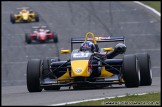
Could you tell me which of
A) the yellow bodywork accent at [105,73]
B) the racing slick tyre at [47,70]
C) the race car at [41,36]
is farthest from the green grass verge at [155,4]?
the yellow bodywork accent at [105,73]

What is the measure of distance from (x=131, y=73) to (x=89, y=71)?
1269 mm

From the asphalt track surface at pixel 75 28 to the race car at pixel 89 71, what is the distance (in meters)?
8.00

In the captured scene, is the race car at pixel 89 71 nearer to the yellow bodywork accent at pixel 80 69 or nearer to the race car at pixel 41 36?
the yellow bodywork accent at pixel 80 69

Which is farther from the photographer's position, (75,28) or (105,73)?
(75,28)

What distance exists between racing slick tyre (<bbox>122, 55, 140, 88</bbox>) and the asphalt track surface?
9977 millimetres

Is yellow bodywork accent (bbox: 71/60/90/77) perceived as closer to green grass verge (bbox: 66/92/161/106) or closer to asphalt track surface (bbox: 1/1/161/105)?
green grass verge (bbox: 66/92/161/106)

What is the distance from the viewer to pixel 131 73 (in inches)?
771

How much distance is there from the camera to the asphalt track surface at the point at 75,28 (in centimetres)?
3403

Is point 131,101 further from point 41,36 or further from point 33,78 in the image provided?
point 41,36

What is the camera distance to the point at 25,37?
39.6m

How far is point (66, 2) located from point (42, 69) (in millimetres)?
30224

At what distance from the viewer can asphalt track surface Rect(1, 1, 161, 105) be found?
112 ft

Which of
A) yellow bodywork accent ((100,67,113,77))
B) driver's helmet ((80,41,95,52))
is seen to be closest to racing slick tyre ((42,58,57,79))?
driver's helmet ((80,41,95,52))

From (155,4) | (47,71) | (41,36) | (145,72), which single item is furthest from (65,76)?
(155,4)
